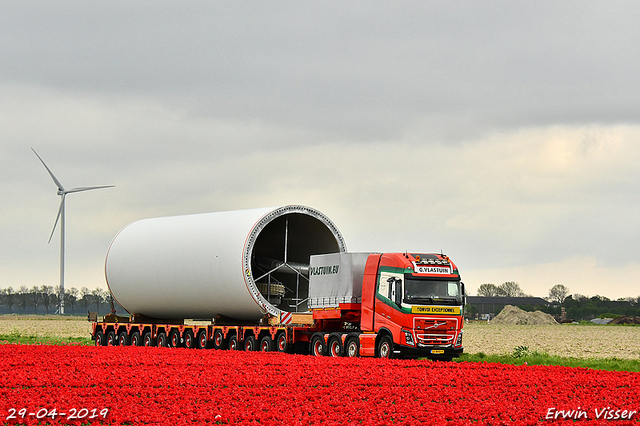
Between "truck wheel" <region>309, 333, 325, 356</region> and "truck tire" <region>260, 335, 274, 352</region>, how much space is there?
1.72 metres

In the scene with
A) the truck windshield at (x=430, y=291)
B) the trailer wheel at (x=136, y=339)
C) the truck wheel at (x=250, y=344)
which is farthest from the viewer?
the trailer wheel at (x=136, y=339)

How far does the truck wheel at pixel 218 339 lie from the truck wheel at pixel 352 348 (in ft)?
23.2

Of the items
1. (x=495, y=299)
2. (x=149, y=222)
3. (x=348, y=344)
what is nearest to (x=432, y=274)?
(x=348, y=344)

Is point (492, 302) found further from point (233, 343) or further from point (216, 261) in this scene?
point (216, 261)

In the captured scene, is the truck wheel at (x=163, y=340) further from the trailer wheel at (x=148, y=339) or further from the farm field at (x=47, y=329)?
the farm field at (x=47, y=329)

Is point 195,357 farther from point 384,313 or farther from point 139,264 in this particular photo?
point 139,264

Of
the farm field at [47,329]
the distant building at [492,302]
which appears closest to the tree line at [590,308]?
the distant building at [492,302]

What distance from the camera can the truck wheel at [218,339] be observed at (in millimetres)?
32919

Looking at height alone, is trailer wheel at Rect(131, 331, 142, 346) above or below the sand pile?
above

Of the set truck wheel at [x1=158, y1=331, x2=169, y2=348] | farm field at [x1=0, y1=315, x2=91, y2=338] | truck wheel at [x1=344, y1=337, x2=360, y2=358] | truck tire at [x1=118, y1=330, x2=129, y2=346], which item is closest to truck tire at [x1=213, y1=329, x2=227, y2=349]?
truck wheel at [x1=158, y1=331, x2=169, y2=348]

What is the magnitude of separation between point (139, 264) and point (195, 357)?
34.8 ft

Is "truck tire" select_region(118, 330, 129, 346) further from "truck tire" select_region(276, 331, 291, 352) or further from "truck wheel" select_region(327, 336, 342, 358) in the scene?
"truck wheel" select_region(327, 336, 342, 358)

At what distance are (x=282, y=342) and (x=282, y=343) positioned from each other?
39mm

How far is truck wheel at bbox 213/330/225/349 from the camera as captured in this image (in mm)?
32919
